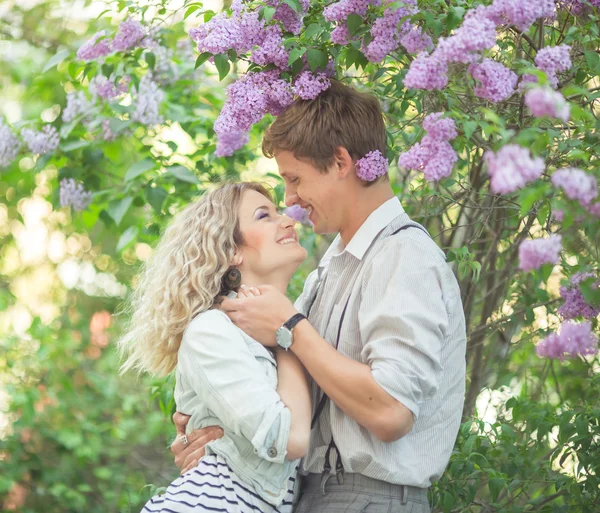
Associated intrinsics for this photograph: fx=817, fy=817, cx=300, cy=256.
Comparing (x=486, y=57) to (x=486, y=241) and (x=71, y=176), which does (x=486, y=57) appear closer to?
(x=486, y=241)

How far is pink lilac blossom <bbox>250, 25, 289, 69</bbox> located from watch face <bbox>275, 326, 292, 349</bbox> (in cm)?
71

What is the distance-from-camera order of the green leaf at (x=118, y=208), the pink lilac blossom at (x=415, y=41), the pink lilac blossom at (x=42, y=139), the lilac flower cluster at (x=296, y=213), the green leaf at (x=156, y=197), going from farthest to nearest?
the pink lilac blossom at (x=42, y=139), the green leaf at (x=118, y=208), the green leaf at (x=156, y=197), the lilac flower cluster at (x=296, y=213), the pink lilac blossom at (x=415, y=41)

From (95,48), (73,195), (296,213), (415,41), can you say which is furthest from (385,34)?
(73,195)

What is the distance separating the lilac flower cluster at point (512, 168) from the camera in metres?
1.39

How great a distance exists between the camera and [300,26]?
7.16 ft

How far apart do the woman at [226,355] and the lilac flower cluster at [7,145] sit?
165 cm

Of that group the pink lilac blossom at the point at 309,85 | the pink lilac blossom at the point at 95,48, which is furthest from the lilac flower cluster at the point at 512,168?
the pink lilac blossom at the point at 95,48

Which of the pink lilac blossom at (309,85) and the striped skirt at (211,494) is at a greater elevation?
the pink lilac blossom at (309,85)

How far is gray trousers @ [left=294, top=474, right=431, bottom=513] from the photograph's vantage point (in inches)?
75.4

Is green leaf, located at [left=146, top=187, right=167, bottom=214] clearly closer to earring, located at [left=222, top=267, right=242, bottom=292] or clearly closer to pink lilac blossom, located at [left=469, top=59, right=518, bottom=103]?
earring, located at [left=222, top=267, right=242, bottom=292]

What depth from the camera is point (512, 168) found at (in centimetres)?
141

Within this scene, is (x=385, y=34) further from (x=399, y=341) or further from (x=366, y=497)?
(x=366, y=497)

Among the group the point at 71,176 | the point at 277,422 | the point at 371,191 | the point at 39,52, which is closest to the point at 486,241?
the point at 371,191

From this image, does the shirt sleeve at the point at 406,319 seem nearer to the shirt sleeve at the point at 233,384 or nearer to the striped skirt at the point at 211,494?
the shirt sleeve at the point at 233,384
